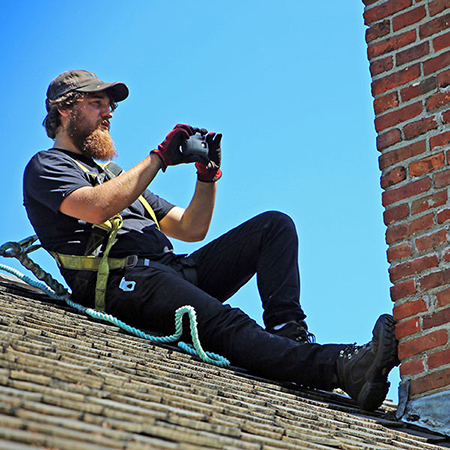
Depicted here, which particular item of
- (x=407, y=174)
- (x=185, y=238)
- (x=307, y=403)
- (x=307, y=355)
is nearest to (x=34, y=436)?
(x=307, y=403)

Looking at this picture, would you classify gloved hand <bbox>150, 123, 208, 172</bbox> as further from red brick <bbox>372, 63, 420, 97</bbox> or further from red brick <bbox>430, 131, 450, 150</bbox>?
red brick <bbox>430, 131, 450, 150</bbox>

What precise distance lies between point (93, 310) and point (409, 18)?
6.49ft

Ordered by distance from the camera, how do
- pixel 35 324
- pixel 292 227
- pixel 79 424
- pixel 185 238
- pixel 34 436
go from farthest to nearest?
1. pixel 185 238
2. pixel 292 227
3. pixel 35 324
4. pixel 79 424
5. pixel 34 436

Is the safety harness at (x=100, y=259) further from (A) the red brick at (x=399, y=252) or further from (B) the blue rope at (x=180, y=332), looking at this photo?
(A) the red brick at (x=399, y=252)

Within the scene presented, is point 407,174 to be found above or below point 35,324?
above

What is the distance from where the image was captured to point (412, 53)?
372 cm

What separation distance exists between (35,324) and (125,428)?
4.71 feet

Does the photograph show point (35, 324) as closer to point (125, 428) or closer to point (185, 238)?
point (125, 428)

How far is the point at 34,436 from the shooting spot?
4.94 ft

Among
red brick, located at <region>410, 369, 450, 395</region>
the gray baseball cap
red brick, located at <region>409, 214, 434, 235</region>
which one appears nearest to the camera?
red brick, located at <region>410, 369, 450, 395</region>

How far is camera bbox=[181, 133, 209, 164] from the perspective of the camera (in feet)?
13.3

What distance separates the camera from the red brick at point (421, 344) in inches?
131

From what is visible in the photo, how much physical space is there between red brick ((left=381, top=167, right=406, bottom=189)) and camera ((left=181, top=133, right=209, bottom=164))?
3.02 feet

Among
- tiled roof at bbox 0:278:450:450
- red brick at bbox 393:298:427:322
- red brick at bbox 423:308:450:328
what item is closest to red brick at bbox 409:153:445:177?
red brick at bbox 393:298:427:322
